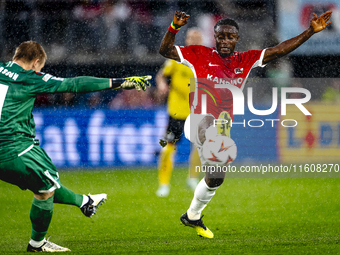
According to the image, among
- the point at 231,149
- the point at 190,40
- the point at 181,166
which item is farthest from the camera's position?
the point at 181,166

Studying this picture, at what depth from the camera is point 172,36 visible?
4.23 m

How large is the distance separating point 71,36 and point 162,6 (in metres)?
2.75

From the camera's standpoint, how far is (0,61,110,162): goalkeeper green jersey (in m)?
3.47

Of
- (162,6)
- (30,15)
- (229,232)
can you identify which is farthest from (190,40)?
(30,15)

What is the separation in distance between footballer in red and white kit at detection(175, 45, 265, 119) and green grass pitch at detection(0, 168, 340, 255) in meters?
1.26

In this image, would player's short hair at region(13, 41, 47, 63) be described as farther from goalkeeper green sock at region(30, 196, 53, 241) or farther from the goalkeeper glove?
goalkeeper green sock at region(30, 196, 53, 241)

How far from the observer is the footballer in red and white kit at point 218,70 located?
4543mm

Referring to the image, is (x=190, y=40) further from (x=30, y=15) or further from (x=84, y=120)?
(x=30, y=15)

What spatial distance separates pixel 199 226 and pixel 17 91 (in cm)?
213

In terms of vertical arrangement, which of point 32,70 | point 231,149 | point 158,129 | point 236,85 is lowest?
point 158,129

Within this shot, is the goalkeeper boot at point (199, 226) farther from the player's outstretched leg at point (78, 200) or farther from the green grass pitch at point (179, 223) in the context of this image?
the player's outstretched leg at point (78, 200)

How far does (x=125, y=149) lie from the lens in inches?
354

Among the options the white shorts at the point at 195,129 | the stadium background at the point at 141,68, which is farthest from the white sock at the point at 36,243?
the stadium background at the point at 141,68

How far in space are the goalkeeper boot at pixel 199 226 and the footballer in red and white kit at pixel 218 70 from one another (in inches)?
41.9
